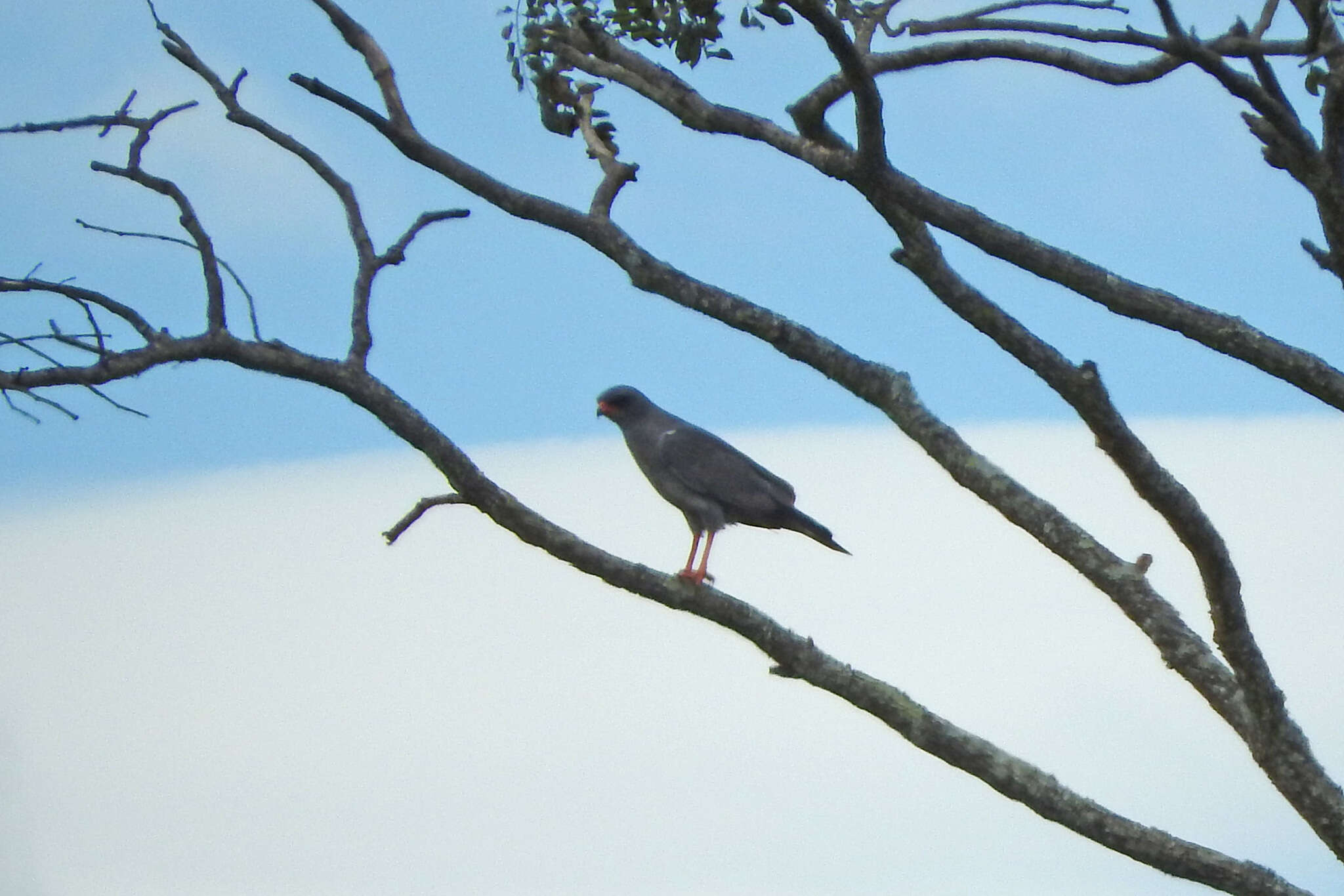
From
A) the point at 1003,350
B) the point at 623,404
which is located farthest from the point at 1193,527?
the point at 623,404

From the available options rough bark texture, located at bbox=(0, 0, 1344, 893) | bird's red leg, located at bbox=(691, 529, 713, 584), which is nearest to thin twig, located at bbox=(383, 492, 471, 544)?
rough bark texture, located at bbox=(0, 0, 1344, 893)

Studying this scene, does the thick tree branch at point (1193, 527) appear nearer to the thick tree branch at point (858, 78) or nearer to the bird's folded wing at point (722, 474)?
the thick tree branch at point (858, 78)

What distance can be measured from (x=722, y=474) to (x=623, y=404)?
1.06 meters

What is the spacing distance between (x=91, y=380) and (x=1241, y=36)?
17.6 feet

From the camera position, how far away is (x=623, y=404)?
10.0 metres

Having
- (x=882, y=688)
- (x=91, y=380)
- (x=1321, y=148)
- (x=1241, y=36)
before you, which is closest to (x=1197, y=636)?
(x=882, y=688)

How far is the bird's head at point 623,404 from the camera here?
32.8 feet

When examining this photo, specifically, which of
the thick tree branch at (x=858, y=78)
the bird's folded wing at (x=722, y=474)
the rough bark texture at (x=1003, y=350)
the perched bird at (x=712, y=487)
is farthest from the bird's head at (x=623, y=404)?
the thick tree branch at (x=858, y=78)

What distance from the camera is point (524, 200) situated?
7910mm

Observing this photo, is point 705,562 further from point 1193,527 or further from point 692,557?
point 1193,527

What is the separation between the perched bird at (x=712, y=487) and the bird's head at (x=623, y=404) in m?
0.33

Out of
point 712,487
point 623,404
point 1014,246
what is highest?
point 1014,246

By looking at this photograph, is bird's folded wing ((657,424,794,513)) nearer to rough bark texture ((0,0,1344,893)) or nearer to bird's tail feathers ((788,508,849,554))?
bird's tail feathers ((788,508,849,554))

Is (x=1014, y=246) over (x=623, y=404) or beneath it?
over
